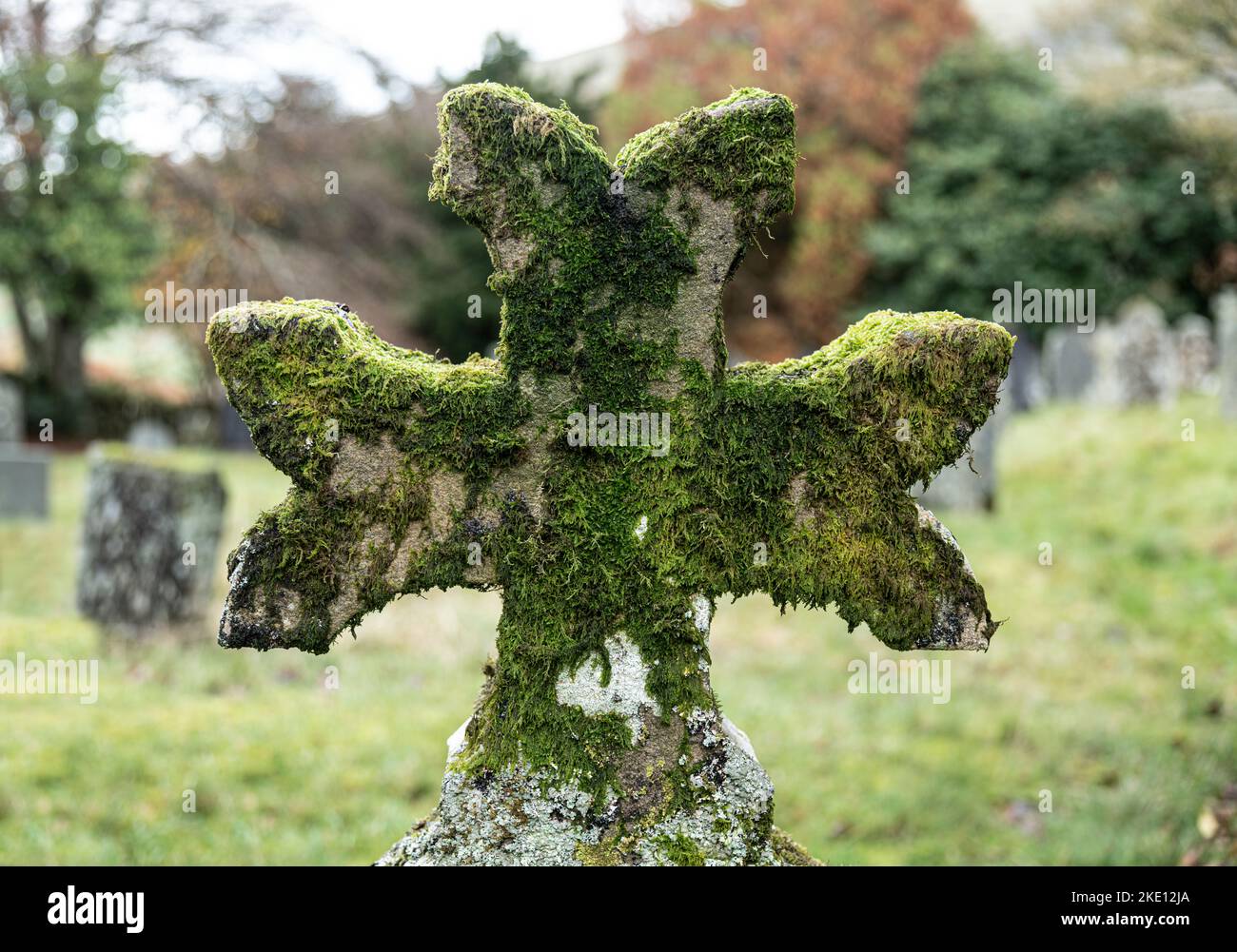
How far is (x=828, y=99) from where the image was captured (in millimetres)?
27141

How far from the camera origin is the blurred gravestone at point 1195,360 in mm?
19719

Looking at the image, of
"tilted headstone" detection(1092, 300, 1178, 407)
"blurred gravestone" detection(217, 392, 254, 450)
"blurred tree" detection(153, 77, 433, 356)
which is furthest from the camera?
"blurred gravestone" detection(217, 392, 254, 450)

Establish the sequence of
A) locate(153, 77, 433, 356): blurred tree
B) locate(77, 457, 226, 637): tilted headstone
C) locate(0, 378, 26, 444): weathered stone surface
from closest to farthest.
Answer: locate(77, 457, 226, 637): tilted headstone
locate(0, 378, 26, 444): weathered stone surface
locate(153, 77, 433, 356): blurred tree

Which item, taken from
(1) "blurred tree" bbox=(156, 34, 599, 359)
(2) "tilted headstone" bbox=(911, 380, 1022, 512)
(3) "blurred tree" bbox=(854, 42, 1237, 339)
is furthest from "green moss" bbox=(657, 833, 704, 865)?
(3) "blurred tree" bbox=(854, 42, 1237, 339)

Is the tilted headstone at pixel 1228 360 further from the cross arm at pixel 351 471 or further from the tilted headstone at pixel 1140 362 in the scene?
the cross arm at pixel 351 471

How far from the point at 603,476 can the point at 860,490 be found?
77cm

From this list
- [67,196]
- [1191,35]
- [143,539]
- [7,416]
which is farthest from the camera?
[67,196]

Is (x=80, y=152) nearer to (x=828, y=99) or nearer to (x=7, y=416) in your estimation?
(x=7, y=416)

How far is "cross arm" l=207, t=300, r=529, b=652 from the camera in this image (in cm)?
301

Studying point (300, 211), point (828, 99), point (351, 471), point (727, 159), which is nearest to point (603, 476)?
point (351, 471)

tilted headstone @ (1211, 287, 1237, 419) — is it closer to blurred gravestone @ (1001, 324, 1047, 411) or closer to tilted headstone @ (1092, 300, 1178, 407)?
tilted headstone @ (1092, 300, 1178, 407)
